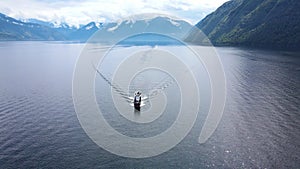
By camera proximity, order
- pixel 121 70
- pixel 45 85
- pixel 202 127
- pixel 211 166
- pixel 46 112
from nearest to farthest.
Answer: pixel 211 166 < pixel 202 127 < pixel 46 112 < pixel 45 85 < pixel 121 70

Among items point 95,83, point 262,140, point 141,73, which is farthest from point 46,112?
point 141,73

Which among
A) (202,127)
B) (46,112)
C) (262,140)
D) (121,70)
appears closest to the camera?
(262,140)

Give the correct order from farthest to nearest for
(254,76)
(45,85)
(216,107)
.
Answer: (254,76)
(45,85)
(216,107)

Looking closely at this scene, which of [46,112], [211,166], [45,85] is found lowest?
[211,166]

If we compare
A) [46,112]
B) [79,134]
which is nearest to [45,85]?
[46,112]

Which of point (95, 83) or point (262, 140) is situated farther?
point (95, 83)

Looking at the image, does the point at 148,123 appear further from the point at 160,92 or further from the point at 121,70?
the point at 121,70

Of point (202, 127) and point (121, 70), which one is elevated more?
point (121, 70)

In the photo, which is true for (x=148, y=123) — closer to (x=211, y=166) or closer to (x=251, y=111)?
(x=211, y=166)

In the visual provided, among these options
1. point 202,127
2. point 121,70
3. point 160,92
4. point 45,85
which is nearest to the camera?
point 202,127
